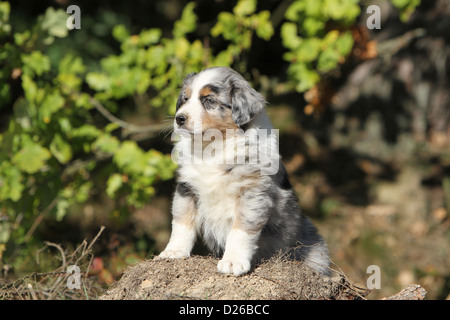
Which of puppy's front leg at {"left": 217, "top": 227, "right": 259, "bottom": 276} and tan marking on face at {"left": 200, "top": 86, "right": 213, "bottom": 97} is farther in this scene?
tan marking on face at {"left": 200, "top": 86, "right": 213, "bottom": 97}

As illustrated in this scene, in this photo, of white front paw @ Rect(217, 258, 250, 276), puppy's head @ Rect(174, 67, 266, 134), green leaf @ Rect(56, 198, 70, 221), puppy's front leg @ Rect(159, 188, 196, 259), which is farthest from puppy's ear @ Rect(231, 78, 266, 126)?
green leaf @ Rect(56, 198, 70, 221)

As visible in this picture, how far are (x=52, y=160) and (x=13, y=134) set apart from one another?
598 mm

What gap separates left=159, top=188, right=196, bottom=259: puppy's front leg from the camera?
3643mm

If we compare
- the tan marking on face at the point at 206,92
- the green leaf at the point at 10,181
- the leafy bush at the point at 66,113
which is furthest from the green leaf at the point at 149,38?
the tan marking on face at the point at 206,92

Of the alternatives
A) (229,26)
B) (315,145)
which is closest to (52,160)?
(229,26)

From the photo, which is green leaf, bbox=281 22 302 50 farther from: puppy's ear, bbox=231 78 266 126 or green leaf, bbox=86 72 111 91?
green leaf, bbox=86 72 111 91

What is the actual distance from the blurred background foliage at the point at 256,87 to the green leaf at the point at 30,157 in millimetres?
14

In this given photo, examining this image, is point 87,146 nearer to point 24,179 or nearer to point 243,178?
point 24,179

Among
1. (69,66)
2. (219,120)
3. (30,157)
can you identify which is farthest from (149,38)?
(219,120)

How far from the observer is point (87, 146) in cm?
551

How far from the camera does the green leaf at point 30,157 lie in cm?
475

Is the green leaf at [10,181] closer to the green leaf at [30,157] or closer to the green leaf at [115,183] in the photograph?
Answer: the green leaf at [30,157]

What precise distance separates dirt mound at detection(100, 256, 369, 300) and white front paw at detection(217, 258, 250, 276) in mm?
38

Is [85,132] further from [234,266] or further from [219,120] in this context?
[234,266]
